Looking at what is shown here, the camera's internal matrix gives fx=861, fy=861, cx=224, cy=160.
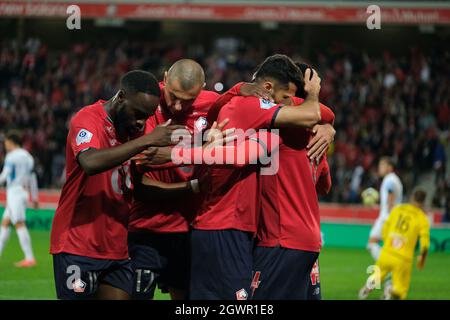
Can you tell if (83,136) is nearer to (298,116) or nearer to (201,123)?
(201,123)

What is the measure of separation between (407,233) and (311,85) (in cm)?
670

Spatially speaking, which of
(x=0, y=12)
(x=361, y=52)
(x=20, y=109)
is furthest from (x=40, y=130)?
(x=361, y=52)

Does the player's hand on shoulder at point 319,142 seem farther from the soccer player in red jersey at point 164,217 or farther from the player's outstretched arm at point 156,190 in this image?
the player's outstretched arm at point 156,190

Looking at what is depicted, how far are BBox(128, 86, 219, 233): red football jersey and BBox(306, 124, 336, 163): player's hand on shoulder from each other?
926 millimetres

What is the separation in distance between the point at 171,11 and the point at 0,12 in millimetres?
5876

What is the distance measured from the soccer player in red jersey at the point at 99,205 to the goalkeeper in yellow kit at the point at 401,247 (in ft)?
21.4

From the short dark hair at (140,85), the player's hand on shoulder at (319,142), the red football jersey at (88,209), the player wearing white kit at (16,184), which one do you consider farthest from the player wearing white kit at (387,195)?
the short dark hair at (140,85)

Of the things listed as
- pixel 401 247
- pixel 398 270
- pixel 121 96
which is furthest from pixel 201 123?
pixel 401 247

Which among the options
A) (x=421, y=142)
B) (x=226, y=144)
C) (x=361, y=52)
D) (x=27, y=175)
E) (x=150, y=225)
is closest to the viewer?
(x=226, y=144)

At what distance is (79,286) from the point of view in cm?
599

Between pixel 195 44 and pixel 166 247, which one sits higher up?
pixel 195 44

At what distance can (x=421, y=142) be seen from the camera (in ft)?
84.1

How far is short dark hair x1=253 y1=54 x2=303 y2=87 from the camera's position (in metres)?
5.79

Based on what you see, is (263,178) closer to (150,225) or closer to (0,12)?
(150,225)
